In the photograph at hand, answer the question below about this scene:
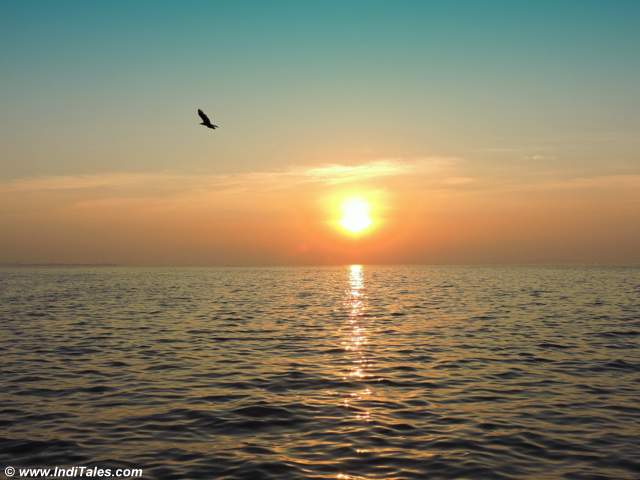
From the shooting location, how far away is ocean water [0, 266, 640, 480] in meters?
12.8

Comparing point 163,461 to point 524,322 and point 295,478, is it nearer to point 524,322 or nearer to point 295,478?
point 295,478

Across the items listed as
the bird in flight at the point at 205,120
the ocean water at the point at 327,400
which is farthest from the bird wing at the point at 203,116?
the ocean water at the point at 327,400

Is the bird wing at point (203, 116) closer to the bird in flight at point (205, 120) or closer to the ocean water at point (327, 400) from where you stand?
the bird in flight at point (205, 120)

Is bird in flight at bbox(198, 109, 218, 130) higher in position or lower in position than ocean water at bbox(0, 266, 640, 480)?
higher

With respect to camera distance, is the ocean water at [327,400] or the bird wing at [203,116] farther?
the bird wing at [203,116]

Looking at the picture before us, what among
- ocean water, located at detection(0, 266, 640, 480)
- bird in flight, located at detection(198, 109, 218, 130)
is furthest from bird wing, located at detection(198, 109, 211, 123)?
ocean water, located at detection(0, 266, 640, 480)

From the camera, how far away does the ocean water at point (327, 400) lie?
1278 centimetres

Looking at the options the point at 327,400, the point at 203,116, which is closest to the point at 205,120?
the point at 203,116

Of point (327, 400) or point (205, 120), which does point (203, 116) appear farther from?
point (327, 400)

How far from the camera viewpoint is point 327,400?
59.3 feet

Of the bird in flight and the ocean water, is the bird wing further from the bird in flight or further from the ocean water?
the ocean water

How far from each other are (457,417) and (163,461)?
7720 millimetres

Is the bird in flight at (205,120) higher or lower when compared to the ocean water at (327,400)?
higher

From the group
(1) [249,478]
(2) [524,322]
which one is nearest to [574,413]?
(1) [249,478]
